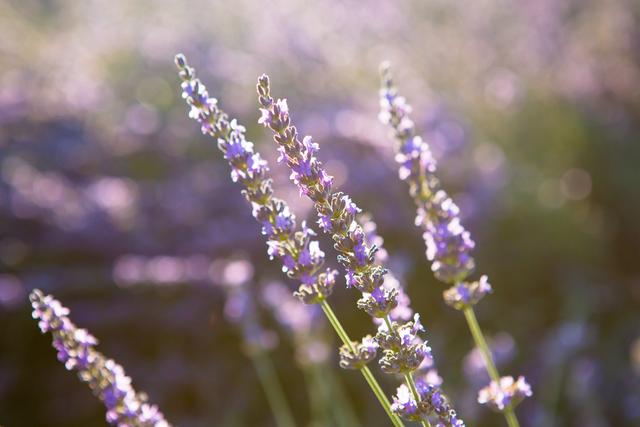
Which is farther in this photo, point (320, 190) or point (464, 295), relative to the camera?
point (464, 295)

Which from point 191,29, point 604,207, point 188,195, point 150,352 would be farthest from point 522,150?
point 191,29

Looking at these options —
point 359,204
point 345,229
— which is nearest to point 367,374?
point 345,229

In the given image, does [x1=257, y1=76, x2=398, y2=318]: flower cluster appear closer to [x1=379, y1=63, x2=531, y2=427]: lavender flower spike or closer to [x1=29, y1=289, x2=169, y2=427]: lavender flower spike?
[x1=379, y1=63, x2=531, y2=427]: lavender flower spike

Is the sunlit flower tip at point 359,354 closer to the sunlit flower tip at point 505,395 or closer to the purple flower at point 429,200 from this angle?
the purple flower at point 429,200

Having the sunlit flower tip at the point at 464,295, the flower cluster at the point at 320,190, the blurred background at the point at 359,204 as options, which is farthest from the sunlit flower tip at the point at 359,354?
the blurred background at the point at 359,204

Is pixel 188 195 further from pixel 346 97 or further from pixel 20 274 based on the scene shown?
pixel 346 97

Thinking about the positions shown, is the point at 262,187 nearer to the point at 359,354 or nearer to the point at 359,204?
the point at 359,354

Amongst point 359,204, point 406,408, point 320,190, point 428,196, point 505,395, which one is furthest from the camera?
point 359,204

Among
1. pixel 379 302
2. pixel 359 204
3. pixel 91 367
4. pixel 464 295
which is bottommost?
pixel 91 367

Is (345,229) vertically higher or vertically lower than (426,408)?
higher
